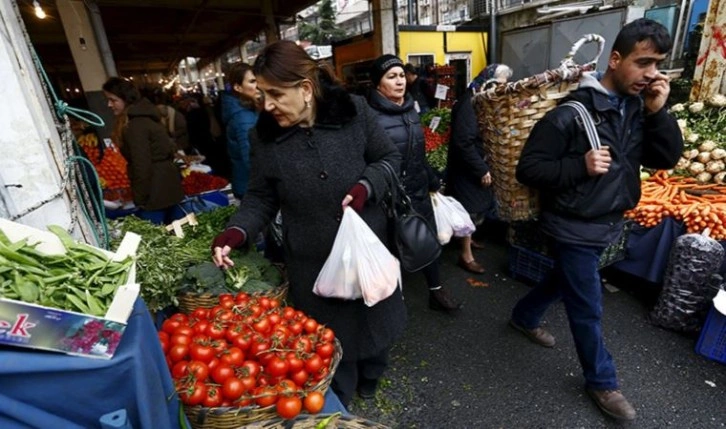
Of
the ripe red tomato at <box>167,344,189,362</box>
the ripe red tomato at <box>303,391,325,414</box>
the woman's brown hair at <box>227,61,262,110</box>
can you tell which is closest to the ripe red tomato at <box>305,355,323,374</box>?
the ripe red tomato at <box>303,391,325,414</box>

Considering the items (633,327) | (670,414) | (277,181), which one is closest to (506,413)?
(670,414)

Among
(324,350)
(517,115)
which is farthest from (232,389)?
(517,115)

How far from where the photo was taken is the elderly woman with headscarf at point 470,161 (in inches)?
135

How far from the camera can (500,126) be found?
2533mm

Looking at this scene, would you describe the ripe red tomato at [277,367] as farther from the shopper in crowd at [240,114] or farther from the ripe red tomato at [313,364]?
the shopper in crowd at [240,114]

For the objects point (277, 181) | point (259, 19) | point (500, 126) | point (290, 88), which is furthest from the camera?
point (259, 19)

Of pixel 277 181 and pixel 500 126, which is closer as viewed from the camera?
pixel 277 181

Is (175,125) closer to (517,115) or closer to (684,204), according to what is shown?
(517,115)

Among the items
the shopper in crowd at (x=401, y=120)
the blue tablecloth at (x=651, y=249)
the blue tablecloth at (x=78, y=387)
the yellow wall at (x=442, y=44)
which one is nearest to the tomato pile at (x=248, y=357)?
the blue tablecloth at (x=78, y=387)

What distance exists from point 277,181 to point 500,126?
5.01ft

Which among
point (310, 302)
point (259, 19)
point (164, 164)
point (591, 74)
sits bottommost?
point (310, 302)

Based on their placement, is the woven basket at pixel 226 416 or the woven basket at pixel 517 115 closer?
the woven basket at pixel 226 416

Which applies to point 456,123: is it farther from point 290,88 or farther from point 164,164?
point 164,164

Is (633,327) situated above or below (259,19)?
below
